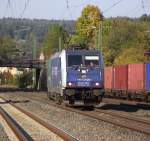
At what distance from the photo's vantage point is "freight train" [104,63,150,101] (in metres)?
39.7

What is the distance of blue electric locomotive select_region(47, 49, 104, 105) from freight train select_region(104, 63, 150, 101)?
33.1 ft

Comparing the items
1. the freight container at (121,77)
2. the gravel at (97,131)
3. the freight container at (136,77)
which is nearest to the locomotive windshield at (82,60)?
the gravel at (97,131)

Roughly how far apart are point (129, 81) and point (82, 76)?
17.7m

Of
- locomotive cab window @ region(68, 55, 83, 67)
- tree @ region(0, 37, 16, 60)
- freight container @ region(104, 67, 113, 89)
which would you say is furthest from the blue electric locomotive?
tree @ region(0, 37, 16, 60)

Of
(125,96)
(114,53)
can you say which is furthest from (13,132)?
(114,53)

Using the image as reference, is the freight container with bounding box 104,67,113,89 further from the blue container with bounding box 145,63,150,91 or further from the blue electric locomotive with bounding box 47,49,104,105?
the blue electric locomotive with bounding box 47,49,104,105

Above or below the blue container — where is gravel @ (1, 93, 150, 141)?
below

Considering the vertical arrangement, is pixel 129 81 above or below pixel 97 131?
above

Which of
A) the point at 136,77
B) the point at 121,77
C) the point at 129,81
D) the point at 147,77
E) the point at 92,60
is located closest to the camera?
the point at 92,60

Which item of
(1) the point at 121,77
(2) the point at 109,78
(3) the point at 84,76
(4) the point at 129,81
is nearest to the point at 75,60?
(3) the point at 84,76

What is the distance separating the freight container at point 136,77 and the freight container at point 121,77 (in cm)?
129

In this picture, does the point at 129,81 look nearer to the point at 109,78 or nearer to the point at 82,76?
the point at 109,78

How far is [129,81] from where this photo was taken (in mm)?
46125

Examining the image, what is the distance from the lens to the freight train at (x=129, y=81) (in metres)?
39.7
